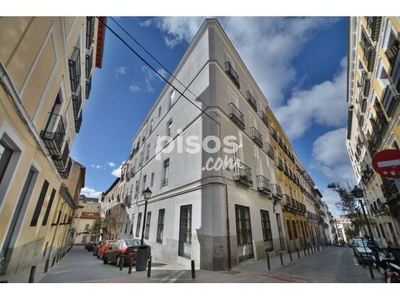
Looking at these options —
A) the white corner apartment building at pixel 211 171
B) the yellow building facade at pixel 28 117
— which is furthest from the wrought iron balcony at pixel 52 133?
the white corner apartment building at pixel 211 171

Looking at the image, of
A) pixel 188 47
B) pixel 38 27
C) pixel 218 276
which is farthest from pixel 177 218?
pixel 188 47

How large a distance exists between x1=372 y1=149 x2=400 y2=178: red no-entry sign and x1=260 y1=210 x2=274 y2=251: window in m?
8.52

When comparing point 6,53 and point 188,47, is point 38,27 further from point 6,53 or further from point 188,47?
point 188,47

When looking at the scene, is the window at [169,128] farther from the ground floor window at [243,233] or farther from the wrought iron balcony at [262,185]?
the ground floor window at [243,233]

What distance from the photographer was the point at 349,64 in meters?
14.4

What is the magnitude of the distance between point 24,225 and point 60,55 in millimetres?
5567

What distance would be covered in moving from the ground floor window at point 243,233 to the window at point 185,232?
7.23ft

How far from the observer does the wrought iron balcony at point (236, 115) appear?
10.1 meters

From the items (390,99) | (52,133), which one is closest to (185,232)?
(52,133)

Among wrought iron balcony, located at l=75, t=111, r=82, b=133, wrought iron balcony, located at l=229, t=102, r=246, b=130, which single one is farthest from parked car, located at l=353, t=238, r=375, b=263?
wrought iron balcony, located at l=75, t=111, r=82, b=133

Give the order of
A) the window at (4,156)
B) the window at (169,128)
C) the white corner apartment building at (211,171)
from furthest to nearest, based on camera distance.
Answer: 1. the window at (169,128)
2. the white corner apartment building at (211,171)
3. the window at (4,156)

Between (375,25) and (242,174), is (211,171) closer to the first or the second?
(242,174)

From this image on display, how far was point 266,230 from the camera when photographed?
1091 centimetres

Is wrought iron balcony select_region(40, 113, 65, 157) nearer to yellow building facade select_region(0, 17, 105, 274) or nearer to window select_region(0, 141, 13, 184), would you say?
yellow building facade select_region(0, 17, 105, 274)
